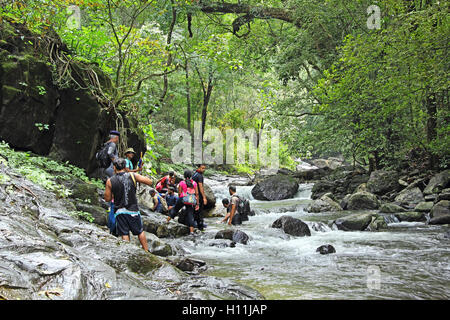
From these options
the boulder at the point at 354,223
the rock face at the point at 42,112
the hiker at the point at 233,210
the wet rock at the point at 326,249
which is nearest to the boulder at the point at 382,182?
the boulder at the point at 354,223

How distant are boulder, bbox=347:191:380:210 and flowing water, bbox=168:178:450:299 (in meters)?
3.28

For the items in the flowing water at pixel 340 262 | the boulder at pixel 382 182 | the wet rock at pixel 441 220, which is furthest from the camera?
the boulder at pixel 382 182

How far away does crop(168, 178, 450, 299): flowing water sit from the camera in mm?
5219

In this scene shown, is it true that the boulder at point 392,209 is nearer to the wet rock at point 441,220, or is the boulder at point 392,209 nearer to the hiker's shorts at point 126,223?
the wet rock at point 441,220

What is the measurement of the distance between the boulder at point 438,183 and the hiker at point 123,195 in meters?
12.6

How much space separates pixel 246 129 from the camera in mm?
35125

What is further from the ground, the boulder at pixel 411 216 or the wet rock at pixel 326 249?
the boulder at pixel 411 216

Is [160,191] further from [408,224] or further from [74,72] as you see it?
[408,224]

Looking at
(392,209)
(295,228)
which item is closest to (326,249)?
(295,228)

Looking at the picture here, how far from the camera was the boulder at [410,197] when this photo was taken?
13.8 metres

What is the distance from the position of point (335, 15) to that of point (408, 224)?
36.7 feet
